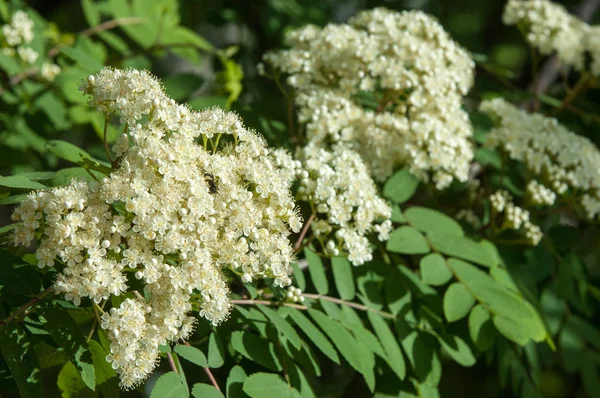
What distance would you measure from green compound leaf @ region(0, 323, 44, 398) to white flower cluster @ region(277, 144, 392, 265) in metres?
1.01

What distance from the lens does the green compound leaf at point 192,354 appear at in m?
2.14

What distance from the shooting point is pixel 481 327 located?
2.73 meters

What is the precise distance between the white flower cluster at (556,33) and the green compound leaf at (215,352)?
268 cm

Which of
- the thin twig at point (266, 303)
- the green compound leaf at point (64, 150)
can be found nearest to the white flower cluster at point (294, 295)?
the thin twig at point (266, 303)

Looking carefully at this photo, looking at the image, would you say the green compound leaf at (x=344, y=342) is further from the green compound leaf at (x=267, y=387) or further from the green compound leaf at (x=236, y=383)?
the green compound leaf at (x=236, y=383)

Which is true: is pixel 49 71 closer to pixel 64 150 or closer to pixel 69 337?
pixel 64 150

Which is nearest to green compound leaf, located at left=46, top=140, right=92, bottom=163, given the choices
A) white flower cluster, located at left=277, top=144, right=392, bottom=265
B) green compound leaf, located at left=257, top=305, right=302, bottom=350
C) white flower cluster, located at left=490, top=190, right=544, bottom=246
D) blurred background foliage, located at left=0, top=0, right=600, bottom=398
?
blurred background foliage, located at left=0, top=0, right=600, bottom=398

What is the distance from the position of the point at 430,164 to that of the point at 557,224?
1047 millimetres

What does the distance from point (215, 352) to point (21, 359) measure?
1.88 feet

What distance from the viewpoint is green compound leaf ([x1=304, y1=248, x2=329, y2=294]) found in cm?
263

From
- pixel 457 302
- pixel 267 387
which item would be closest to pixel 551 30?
pixel 457 302

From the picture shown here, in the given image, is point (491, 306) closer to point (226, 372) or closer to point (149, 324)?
point (226, 372)

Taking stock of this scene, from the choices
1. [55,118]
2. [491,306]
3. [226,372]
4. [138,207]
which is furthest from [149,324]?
[55,118]

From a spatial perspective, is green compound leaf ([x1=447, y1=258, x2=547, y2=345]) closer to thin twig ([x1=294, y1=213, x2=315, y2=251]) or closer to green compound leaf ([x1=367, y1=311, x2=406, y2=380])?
green compound leaf ([x1=367, y1=311, x2=406, y2=380])
